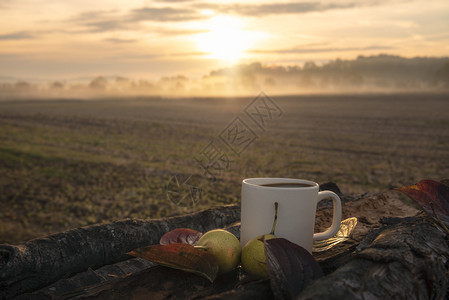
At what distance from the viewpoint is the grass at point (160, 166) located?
9094 millimetres

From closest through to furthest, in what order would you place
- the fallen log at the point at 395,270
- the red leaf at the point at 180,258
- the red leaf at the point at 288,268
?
the fallen log at the point at 395,270, the red leaf at the point at 288,268, the red leaf at the point at 180,258

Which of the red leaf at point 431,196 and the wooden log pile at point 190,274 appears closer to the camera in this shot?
the wooden log pile at point 190,274

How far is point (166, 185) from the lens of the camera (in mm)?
11367

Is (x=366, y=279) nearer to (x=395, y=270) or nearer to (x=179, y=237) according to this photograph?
(x=395, y=270)

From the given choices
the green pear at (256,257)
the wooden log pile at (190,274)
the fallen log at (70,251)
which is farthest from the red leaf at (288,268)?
the fallen log at (70,251)

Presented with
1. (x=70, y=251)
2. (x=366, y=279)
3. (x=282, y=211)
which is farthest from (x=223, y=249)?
(x=70, y=251)

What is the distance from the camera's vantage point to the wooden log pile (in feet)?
4.99

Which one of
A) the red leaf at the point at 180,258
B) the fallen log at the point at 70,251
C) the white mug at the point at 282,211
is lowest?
the fallen log at the point at 70,251

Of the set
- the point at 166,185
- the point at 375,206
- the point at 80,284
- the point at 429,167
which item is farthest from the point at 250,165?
the point at 80,284

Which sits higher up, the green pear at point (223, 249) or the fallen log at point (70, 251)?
the green pear at point (223, 249)

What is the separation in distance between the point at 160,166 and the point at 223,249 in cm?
1237

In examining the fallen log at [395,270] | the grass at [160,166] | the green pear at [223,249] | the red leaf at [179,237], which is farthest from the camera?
the grass at [160,166]

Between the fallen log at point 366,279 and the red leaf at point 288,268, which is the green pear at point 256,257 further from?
the red leaf at point 288,268

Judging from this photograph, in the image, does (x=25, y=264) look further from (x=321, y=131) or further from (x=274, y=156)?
(x=321, y=131)
